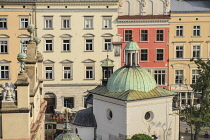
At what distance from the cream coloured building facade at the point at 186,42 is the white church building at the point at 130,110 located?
888 inches

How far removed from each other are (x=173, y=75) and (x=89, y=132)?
82.6 feet

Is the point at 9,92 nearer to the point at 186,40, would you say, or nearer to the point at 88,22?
the point at 88,22

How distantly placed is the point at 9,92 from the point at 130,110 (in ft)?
57.1

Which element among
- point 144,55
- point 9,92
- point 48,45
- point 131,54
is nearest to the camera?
point 9,92

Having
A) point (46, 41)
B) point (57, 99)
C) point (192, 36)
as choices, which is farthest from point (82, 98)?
point (192, 36)

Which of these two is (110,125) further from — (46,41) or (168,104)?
(46,41)

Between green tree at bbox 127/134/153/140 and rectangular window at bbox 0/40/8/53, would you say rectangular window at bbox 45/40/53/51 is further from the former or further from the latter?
green tree at bbox 127/134/153/140

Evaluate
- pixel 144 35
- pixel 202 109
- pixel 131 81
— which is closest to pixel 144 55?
pixel 144 35

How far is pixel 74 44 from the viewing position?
2516 inches

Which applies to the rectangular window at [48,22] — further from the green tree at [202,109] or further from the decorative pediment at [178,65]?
the green tree at [202,109]

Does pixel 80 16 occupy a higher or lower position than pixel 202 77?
higher

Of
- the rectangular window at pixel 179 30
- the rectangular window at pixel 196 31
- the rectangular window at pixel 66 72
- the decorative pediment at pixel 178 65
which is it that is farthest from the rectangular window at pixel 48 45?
the rectangular window at pixel 196 31

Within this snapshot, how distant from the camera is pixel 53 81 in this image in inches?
2520

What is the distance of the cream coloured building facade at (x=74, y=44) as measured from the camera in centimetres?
6316
